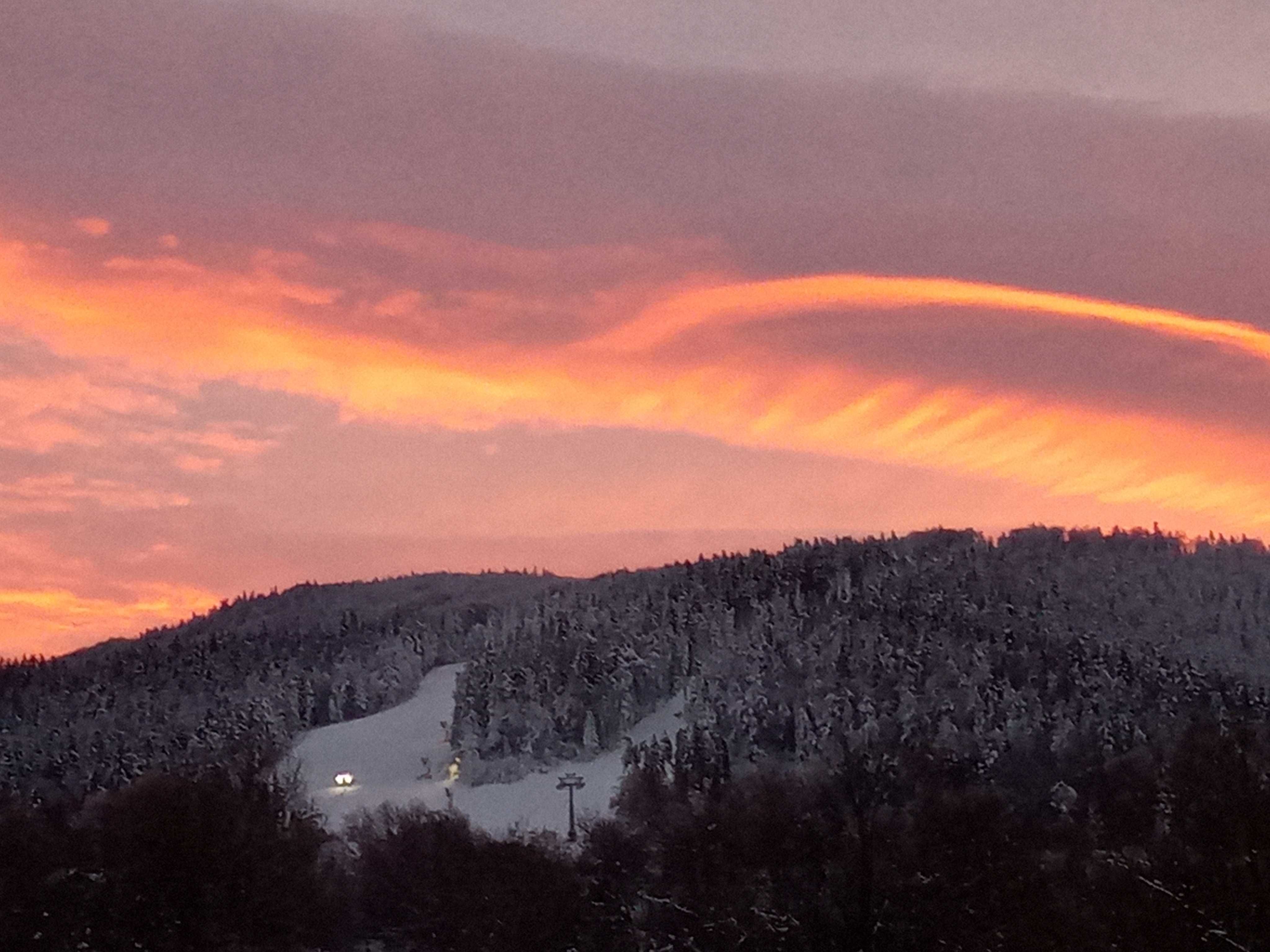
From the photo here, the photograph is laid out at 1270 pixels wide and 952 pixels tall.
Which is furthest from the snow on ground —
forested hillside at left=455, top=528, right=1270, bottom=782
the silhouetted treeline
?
the silhouetted treeline

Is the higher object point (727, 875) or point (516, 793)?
point (516, 793)

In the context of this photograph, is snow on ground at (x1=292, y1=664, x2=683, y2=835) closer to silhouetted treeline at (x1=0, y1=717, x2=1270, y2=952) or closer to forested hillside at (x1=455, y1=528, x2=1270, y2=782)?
forested hillside at (x1=455, y1=528, x2=1270, y2=782)

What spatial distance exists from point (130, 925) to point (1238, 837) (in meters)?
37.5

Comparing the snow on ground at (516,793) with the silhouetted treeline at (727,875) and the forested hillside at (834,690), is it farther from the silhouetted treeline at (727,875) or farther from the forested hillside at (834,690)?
the silhouetted treeline at (727,875)

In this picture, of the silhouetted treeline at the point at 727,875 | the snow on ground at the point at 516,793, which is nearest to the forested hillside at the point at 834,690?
the snow on ground at the point at 516,793

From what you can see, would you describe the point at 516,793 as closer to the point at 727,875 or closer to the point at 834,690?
the point at 834,690

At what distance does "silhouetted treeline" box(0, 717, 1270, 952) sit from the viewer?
2039 inches

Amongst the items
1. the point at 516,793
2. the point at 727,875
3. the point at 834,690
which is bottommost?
the point at 727,875

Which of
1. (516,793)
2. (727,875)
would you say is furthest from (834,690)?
(727,875)

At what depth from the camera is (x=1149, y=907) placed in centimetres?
4847

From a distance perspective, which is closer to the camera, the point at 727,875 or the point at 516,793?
the point at 727,875

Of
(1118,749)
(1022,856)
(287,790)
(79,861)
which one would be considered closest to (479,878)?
(287,790)

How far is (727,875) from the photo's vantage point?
6456cm

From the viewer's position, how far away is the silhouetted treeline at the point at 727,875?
170ft
